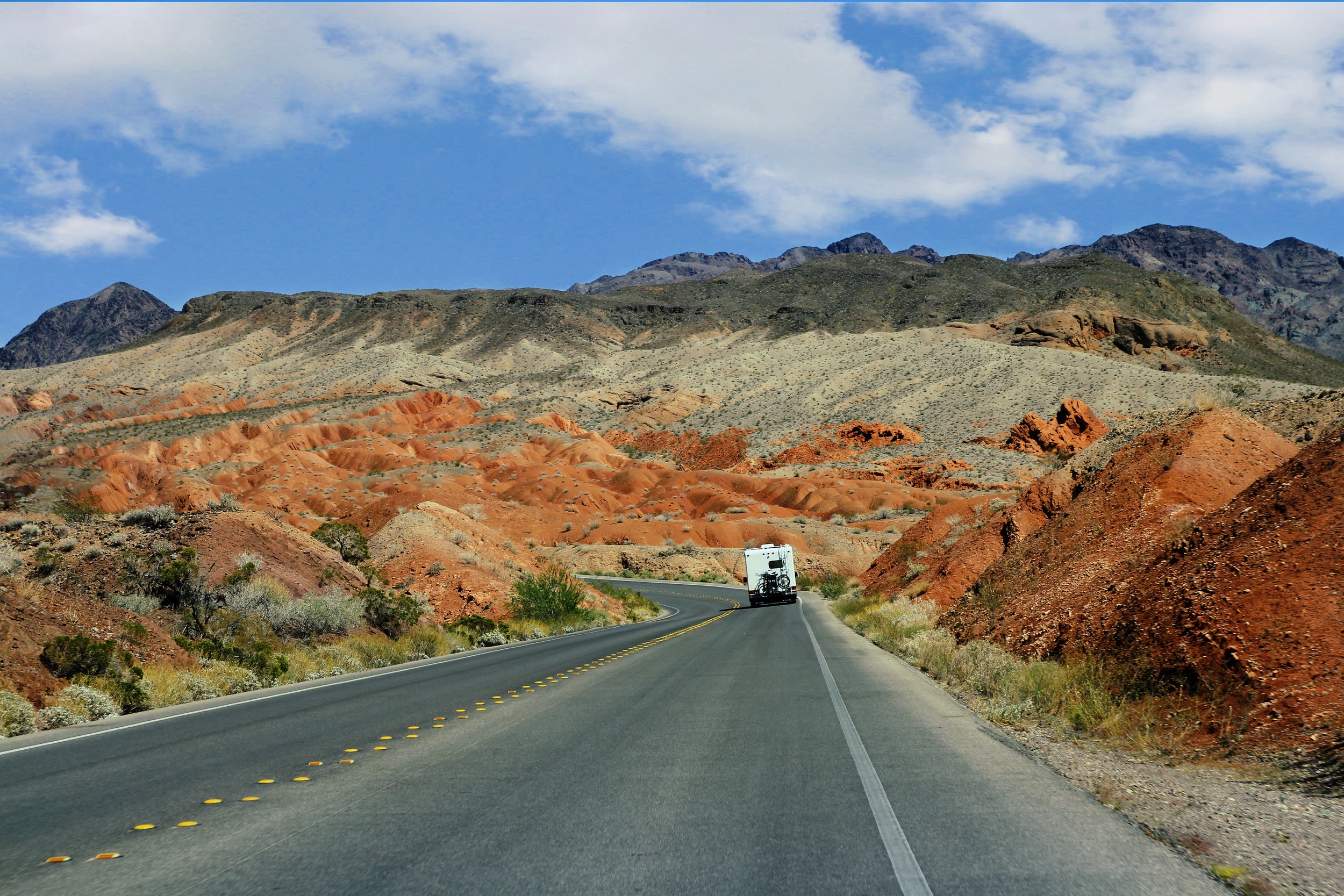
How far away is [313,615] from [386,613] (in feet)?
8.66

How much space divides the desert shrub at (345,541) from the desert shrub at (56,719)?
21.0 meters

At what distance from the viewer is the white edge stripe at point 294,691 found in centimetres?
948

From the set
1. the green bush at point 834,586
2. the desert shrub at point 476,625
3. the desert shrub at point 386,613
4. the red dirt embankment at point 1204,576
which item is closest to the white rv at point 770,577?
the green bush at point 834,586

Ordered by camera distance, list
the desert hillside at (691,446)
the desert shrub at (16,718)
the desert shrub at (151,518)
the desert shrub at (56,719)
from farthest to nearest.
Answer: the desert shrub at (151,518), the desert hillside at (691,446), the desert shrub at (56,719), the desert shrub at (16,718)

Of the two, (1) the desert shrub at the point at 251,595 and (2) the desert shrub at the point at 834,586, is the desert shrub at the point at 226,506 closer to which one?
(1) the desert shrub at the point at 251,595

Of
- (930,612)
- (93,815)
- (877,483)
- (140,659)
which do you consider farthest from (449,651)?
(877,483)

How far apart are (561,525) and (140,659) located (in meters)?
58.3

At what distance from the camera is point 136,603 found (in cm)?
1803

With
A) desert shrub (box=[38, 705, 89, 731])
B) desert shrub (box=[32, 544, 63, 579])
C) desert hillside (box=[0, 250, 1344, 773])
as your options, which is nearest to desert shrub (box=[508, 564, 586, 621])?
desert hillside (box=[0, 250, 1344, 773])

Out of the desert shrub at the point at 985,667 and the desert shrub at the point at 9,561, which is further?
the desert shrub at the point at 9,561

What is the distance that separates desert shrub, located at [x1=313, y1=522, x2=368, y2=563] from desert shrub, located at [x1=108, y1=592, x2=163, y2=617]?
13.0 metres

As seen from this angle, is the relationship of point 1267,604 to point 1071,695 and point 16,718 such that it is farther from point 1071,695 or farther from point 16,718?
point 16,718

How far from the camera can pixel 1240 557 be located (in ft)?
33.9

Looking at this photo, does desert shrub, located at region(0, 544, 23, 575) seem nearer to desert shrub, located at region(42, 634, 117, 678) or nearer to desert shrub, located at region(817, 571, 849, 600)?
desert shrub, located at region(42, 634, 117, 678)
